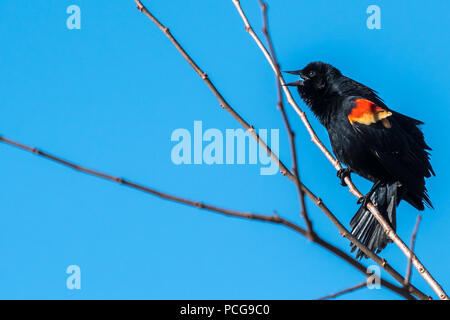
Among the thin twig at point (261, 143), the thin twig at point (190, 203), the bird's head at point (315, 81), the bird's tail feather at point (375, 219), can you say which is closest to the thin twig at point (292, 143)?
the thin twig at point (190, 203)

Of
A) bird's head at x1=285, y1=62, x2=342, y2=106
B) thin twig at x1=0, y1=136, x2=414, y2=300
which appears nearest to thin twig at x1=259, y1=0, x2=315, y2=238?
thin twig at x1=0, y1=136, x2=414, y2=300

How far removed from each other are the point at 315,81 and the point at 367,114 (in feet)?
2.20

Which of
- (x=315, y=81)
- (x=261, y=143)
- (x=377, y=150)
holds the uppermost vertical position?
(x=315, y=81)

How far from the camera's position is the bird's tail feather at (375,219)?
4.02m

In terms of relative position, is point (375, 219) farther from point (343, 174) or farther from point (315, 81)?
point (315, 81)

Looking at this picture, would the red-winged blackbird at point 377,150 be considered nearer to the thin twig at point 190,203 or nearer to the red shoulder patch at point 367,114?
the red shoulder patch at point 367,114

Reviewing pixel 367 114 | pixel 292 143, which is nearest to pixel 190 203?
pixel 292 143

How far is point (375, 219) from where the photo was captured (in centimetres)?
412

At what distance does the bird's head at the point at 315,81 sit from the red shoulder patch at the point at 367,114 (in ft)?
1.35

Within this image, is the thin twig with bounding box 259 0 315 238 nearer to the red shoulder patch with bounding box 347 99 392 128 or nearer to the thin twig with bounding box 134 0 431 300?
the thin twig with bounding box 134 0 431 300
